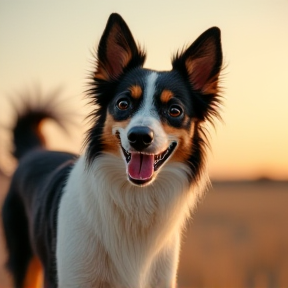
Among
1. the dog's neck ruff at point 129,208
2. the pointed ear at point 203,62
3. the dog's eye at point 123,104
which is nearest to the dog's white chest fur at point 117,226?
the dog's neck ruff at point 129,208

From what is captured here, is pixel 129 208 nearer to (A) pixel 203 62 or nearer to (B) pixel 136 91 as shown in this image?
(B) pixel 136 91

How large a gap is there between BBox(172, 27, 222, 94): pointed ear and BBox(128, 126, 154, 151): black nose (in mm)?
865

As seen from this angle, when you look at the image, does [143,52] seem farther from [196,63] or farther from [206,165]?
[206,165]

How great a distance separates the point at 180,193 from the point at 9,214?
6.49 feet

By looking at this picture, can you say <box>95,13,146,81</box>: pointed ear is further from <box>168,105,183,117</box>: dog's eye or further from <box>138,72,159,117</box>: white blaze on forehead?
<box>168,105,183,117</box>: dog's eye

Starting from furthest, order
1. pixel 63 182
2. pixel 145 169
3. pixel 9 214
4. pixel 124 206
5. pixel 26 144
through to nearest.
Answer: pixel 26 144 → pixel 9 214 → pixel 63 182 → pixel 124 206 → pixel 145 169

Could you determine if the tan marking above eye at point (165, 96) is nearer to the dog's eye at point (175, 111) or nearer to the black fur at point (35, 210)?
the dog's eye at point (175, 111)

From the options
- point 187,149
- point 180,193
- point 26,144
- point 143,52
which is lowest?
point 26,144

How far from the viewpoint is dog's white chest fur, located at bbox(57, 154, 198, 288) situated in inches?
192

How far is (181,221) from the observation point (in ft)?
17.1

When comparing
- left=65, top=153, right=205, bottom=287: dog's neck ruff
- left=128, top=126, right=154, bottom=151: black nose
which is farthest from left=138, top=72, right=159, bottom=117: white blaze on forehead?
left=65, top=153, right=205, bottom=287: dog's neck ruff

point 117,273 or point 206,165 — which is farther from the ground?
point 206,165

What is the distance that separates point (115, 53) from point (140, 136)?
96 cm

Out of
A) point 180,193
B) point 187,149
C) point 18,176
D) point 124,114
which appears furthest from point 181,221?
point 18,176
